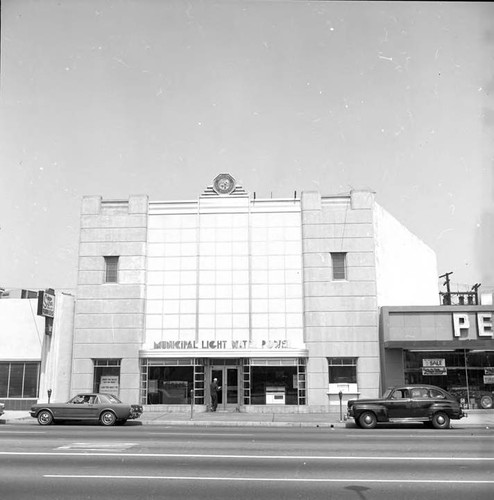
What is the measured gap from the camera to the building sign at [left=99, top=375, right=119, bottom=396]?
2847cm

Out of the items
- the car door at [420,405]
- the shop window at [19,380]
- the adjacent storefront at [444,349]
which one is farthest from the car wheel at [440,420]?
the shop window at [19,380]

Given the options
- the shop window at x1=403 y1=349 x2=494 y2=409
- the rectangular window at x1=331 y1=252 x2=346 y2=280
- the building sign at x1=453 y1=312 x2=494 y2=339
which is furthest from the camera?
the rectangular window at x1=331 y1=252 x2=346 y2=280

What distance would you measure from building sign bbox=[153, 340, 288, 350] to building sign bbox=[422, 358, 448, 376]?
6.80 meters

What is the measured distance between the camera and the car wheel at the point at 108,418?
21.4 metres

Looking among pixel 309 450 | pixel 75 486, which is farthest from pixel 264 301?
pixel 75 486

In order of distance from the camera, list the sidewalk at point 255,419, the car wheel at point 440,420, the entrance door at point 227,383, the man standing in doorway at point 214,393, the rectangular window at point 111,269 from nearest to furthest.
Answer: the car wheel at point 440,420 → the sidewalk at point 255,419 → the man standing in doorway at point 214,393 → the entrance door at point 227,383 → the rectangular window at point 111,269

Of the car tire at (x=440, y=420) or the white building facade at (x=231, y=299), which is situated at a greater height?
the white building facade at (x=231, y=299)

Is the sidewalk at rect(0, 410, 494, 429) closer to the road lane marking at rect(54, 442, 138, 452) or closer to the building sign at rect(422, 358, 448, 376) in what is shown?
the building sign at rect(422, 358, 448, 376)

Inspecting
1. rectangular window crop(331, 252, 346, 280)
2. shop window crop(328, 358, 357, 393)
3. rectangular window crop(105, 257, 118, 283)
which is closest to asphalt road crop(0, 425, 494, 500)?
shop window crop(328, 358, 357, 393)

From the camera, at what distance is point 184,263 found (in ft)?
96.9

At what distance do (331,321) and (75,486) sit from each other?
1997 cm

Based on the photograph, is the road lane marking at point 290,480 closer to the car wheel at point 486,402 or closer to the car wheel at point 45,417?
the car wheel at point 45,417

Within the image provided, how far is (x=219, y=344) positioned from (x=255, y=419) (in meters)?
5.32

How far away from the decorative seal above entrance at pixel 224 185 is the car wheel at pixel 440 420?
1532 cm
